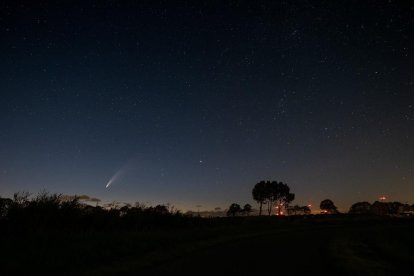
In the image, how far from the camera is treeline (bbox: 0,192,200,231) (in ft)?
57.2

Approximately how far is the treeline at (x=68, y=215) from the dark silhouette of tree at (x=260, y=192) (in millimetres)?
88009

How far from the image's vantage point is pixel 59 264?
11586 millimetres

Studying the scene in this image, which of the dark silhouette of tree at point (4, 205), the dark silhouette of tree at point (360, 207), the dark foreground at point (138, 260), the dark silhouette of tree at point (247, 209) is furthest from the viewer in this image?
the dark silhouette of tree at point (360, 207)

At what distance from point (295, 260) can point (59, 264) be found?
8733 millimetres

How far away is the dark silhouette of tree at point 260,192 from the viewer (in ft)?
377

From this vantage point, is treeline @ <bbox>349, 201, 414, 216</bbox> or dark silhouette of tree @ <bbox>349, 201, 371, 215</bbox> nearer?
treeline @ <bbox>349, 201, 414, 216</bbox>

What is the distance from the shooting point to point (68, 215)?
2027 cm

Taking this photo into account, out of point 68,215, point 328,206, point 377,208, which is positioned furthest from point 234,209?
point 68,215

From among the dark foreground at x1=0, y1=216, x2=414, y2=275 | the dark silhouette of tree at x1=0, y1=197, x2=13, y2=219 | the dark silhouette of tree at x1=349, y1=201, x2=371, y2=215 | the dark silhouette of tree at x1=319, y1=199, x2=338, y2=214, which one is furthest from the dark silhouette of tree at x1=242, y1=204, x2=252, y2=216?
the dark silhouette of tree at x1=0, y1=197, x2=13, y2=219

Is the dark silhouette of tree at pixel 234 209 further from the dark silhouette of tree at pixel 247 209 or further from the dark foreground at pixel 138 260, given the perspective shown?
the dark foreground at pixel 138 260

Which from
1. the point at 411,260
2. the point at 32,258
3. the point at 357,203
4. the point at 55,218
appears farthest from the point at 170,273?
the point at 357,203

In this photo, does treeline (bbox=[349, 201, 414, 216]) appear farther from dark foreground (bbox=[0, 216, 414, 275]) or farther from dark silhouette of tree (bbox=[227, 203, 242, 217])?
dark foreground (bbox=[0, 216, 414, 275])

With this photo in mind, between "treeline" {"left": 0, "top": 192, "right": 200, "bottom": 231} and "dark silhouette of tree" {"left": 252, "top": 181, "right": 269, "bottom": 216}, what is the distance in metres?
88.0

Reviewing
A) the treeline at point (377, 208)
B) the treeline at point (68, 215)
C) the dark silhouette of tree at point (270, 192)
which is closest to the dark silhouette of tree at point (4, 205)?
the treeline at point (68, 215)
